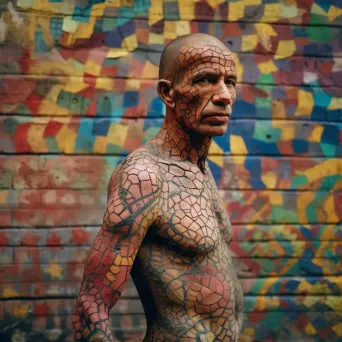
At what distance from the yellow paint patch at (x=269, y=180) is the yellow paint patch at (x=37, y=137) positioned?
143cm

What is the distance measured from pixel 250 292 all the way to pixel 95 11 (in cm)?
208

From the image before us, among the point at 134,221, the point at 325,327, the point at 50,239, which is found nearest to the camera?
the point at 134,221

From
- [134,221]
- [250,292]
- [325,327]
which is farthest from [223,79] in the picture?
[325,327]

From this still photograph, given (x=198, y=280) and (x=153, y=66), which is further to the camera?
(x=153, y=66)

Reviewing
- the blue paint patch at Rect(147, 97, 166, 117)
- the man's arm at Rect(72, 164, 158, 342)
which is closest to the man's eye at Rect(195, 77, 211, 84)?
the man's arm at Rect(72, 164, 158, 342)

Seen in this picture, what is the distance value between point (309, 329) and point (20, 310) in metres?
1.91

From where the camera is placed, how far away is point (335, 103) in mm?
4824

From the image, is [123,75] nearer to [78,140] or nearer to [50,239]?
[78,140]

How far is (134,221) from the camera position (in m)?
2.50

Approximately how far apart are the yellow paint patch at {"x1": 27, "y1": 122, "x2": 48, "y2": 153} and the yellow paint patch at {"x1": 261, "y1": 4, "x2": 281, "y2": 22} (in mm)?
1618

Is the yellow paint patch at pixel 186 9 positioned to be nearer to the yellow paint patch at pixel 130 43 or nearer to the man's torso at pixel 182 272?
the yellow paint patch at pixel 130 43

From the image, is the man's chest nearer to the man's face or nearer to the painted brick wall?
the man's face

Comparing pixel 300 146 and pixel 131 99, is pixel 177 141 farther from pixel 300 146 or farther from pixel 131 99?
pixel 300 146

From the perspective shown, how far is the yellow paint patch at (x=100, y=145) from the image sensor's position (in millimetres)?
4551
